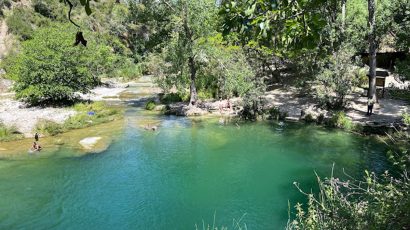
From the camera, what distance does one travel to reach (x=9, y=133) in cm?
2453

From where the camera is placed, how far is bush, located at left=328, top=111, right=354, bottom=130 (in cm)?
2442

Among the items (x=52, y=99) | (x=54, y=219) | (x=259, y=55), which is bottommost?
(x=54, y=219)

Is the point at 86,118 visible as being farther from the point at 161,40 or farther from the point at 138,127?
the point at 161,40

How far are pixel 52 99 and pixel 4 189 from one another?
681 inches

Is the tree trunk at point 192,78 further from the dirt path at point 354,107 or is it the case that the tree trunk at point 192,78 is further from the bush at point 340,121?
the bush at point 340,121

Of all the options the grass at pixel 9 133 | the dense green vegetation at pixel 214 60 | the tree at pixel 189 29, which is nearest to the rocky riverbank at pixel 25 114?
the grass at pixel 9 133

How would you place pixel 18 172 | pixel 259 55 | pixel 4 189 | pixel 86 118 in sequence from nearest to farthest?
pixel 4 189, pixel 18 172, pixel 86 118, pixel 259 55

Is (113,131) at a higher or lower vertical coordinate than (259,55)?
lower

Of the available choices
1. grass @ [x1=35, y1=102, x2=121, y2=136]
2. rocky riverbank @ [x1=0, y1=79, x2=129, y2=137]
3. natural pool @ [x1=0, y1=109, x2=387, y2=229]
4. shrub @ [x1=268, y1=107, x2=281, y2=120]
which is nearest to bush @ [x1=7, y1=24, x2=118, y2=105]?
rocky riverbank @ [x1=0, y1=79, x2=129, y2=137]

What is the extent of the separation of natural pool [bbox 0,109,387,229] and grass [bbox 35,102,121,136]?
12.4 ft

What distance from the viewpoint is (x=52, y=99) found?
32562 mm

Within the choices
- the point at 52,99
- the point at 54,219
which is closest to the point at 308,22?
the point at 54,219

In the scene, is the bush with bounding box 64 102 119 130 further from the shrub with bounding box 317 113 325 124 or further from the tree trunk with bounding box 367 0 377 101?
the tree trunk with bounding box 367 0 377 101

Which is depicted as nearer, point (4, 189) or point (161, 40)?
point (4, 189)
